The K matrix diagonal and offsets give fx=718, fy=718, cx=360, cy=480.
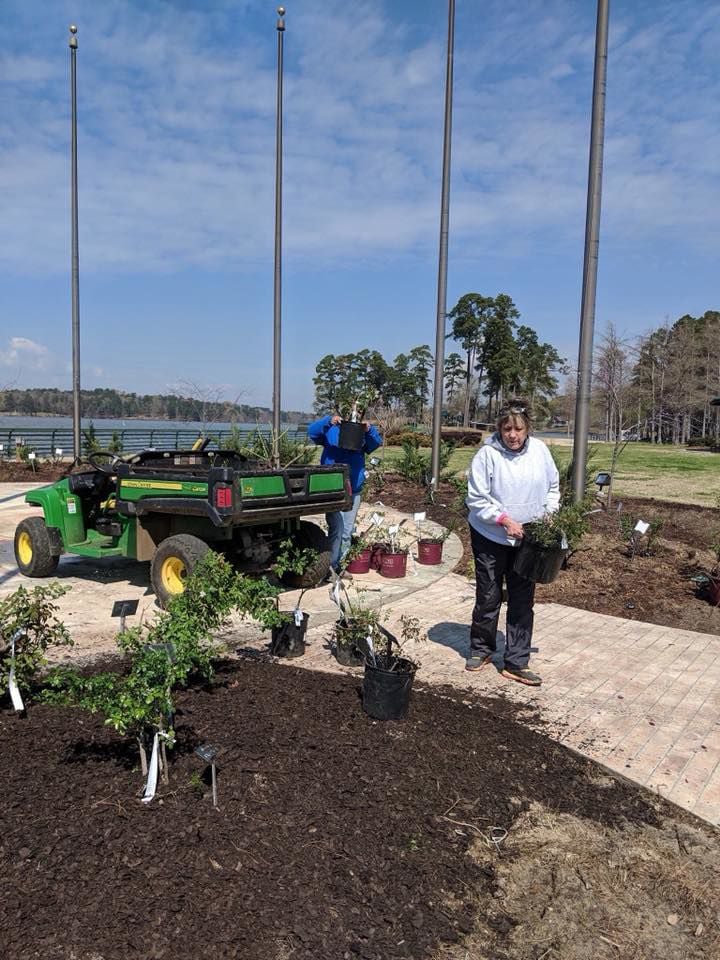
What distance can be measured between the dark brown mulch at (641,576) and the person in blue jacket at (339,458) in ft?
4.82

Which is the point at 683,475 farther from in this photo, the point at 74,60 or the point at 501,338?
the point at 501,338

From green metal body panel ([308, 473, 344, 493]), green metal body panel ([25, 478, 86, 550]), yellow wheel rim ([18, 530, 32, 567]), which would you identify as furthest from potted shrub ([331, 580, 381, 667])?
yellow wheel rim ([18, 530, 32, 567])

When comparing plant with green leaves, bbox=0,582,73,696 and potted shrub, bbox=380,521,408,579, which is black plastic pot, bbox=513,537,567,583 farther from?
potted shrub, bbox=380,521,408,579

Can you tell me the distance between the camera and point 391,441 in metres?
33.7

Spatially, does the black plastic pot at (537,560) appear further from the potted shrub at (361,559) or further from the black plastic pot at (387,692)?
the potted shrub at (361,559)

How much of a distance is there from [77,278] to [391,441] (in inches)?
726

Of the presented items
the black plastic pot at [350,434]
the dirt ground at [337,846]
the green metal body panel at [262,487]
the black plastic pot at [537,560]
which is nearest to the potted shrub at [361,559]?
the black plastic pot at [350,434]

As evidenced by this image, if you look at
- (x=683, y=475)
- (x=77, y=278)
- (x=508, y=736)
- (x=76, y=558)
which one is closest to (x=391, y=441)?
(x=683, y=475)

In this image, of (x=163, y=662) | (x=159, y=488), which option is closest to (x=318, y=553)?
(x=159, y=488)

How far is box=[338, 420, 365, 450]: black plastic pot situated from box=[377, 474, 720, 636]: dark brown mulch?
5.92ft

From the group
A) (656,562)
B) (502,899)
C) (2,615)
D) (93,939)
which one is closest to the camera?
(93,939)

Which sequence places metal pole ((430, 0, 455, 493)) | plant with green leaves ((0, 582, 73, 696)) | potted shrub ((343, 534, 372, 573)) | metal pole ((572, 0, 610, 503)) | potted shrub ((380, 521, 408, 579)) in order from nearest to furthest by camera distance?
1. plant with green leaves ((0, 582, 73, 696))
2. potted shrub ((343, 534, 372, 573))
3. potted shrub ((380, 521, 408, 579))
4. metal pole ((572, 0, 610, 503))
5. metal pole ((430, 0, 455, 493))

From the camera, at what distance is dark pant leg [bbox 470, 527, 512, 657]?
4645mm

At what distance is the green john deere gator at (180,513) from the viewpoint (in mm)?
5779
